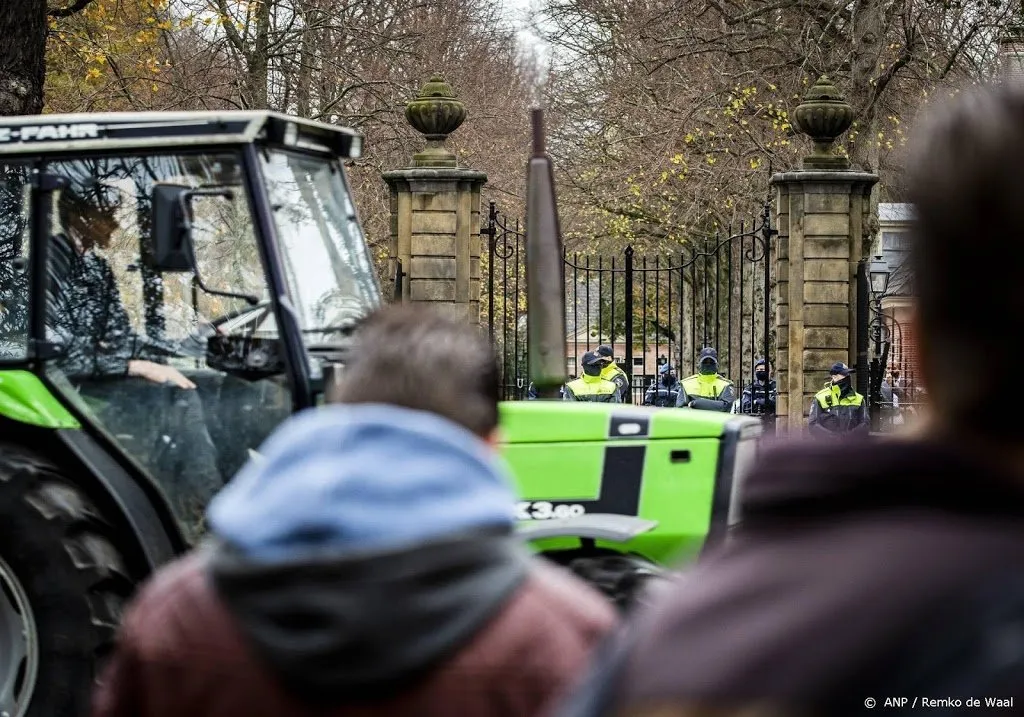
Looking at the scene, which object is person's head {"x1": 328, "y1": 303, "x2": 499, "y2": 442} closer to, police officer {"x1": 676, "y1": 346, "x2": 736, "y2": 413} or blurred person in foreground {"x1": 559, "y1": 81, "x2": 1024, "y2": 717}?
blurred person in foreground {"x1": 559, "y1": 81, "x2": 1024, "y2": 717}

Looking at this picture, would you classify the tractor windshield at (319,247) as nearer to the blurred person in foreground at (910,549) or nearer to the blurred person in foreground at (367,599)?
the blurred person in foreground at (367,599)

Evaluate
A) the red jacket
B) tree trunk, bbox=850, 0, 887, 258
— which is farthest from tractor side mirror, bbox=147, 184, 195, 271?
tree trunk, bbox=850, 0, 887, 258

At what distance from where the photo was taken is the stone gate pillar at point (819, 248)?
16.6m

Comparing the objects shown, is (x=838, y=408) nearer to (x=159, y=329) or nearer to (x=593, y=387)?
(x=593, y=387)

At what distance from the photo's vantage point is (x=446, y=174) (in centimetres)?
1702

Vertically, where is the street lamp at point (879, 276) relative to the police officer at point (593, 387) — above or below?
above

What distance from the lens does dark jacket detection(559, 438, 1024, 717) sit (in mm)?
1173

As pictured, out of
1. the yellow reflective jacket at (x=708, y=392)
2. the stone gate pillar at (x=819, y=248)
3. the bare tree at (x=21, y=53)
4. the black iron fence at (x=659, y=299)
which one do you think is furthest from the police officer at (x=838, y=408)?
the bare tree at (x=21, y=53)

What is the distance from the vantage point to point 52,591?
552 cm

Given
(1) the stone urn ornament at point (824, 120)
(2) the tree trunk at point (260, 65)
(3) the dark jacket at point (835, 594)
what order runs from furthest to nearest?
(2) the tree trunk at point (260, 65) → (1) the stone urn ornament at point (824, 120) → (3) the dark jacket at point (835, 594)

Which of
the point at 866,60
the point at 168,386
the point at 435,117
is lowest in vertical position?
the point at 168,386

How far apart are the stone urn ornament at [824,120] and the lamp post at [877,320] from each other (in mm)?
1153

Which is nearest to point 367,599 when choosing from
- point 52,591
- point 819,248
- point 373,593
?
point 373,593

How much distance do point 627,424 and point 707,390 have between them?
11.9 metres
